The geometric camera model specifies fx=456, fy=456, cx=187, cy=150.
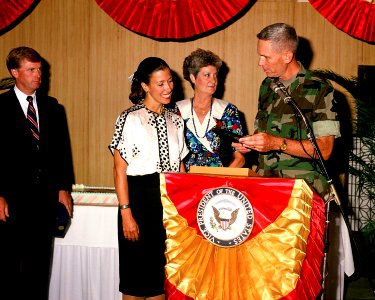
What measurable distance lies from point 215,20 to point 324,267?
91.4 inches

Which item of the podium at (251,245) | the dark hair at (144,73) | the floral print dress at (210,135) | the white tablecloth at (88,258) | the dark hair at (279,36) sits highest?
the dark hair at (279,36)

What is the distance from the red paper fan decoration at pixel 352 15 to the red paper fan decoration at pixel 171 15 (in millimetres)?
639

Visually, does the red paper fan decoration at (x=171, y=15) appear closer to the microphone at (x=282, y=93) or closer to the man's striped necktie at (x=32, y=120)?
the man's striped necktie at (x=32, y=120)

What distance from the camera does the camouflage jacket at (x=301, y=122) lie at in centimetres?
241

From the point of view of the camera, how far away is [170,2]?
12.1ft

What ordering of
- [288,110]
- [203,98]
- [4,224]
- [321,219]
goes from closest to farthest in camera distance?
[321,219] → [288,110] → [4,224] → [203,98]

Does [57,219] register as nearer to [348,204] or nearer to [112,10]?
[112,10]

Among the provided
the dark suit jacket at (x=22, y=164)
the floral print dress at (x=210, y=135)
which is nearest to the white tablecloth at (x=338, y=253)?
the floral print dress at (x=210, y=135)

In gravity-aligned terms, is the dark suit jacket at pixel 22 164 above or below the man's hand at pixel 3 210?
above

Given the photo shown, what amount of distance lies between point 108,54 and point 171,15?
27.5 inches

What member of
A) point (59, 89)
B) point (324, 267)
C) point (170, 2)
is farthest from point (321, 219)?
point (59, 89)

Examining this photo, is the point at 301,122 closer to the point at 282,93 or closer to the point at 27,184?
the point at 282,93

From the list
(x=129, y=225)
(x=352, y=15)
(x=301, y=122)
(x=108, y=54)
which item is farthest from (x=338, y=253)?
(x=108, y=54)

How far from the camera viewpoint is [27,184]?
A: 9.57 ft
